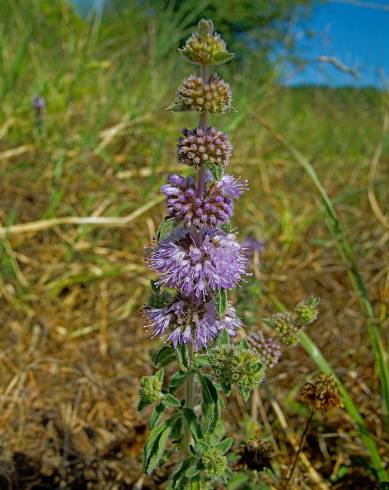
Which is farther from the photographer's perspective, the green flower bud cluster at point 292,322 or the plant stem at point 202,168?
A: the green flower bud cluster at point 292,322

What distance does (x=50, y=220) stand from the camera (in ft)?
9.54

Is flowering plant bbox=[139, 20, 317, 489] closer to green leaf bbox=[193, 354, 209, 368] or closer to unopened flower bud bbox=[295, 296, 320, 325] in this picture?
green leaf bbox=[193, 354, 209, 368]

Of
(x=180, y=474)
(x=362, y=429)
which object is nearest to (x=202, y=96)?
(x=180, y=474)

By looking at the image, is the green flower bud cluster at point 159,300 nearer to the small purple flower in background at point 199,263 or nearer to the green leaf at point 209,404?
the small purple flower in background at point 199,263

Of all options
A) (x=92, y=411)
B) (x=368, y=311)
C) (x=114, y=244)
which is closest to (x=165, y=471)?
(x=92, y=411)

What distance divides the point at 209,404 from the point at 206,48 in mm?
919

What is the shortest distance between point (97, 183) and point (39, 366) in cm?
141

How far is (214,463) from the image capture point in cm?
132

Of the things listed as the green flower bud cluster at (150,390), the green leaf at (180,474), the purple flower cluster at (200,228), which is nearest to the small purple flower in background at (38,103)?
the purple flower cluster at (200,228)

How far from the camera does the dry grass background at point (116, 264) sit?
2.08 m

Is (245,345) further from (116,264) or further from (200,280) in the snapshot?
(116,264)

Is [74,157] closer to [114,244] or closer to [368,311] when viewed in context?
[114,244]

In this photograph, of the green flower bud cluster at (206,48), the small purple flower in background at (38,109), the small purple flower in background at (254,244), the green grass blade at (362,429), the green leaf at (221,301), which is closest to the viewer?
the green flower bud cluster at (206,48)

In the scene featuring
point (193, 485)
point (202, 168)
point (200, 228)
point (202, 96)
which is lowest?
point (193, 485)
